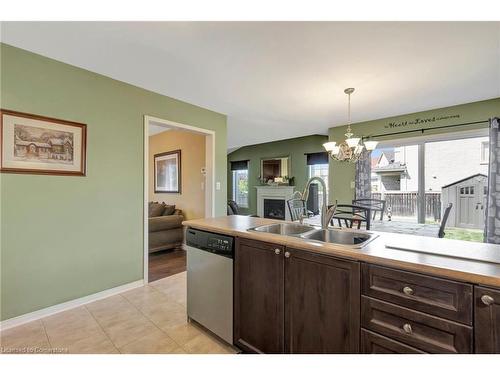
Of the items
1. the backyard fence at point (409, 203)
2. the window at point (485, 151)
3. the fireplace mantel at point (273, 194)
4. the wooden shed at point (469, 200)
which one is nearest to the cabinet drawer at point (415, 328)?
the wooden shed at point (469, 200)

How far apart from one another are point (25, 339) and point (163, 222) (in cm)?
229

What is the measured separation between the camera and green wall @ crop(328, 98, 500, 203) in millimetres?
3265

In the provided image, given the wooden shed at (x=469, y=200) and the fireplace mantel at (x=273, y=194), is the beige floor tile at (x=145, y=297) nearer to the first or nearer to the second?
the wooden shed at (x=469, y=200)

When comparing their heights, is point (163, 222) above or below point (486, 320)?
below

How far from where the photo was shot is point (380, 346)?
3.37 ft

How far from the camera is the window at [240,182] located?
8.20 m

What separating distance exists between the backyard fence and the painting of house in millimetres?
4656

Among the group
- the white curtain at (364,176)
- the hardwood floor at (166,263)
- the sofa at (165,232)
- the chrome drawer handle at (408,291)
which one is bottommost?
the hardwood floor at (166,263)

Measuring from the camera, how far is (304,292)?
125 cm

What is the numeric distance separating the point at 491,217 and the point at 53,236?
5.12 metres

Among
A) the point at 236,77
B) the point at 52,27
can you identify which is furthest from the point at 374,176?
the point at 52,27

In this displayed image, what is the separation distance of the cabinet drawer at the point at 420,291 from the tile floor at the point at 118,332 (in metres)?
1.16

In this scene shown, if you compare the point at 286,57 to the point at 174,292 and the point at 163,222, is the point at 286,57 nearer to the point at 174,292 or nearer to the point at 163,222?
the point at 174,292

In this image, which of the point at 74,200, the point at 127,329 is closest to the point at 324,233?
the point at 127,329
